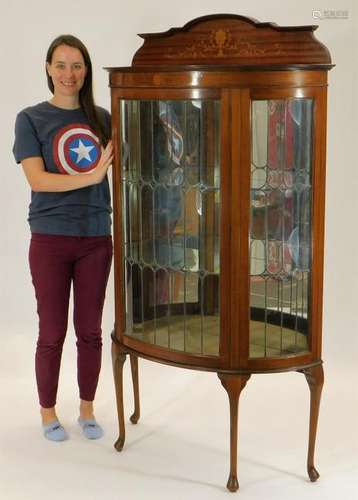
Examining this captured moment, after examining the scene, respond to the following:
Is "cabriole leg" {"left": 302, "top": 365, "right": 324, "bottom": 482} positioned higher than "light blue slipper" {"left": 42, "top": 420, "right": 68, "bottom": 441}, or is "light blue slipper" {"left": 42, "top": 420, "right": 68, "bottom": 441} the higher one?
"cabriole leg" {"left": 302, "top": 365, "right": 324, "bottom": 482}

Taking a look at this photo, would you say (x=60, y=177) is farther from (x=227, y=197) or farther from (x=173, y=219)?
(x=227, y=197)

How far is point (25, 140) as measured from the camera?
3.24 m

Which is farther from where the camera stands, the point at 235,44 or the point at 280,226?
the point at 235,44

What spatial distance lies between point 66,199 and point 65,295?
0.35 meters

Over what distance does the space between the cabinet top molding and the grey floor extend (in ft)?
4.39

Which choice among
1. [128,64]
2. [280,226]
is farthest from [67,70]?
[280,226]

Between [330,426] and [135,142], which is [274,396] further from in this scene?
[135,142]

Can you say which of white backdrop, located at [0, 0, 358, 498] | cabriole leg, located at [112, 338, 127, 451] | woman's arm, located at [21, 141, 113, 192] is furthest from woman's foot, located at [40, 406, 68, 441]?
woman's arm, located at [21, 141, 113, 192]

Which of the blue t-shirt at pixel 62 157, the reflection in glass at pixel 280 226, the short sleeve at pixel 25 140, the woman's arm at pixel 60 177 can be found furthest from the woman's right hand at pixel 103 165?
the reflection in glass at pixel 280 226

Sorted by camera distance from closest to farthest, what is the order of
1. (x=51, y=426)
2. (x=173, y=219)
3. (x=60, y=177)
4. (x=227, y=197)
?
(x=227, y=197), (x=173, y=219), (x=60, y=177), (x=51, y=426)

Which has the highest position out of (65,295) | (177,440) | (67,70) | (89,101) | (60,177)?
(67,70)

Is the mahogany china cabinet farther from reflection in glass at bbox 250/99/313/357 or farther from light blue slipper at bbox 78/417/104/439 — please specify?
light blue slipper at bbox 78/417/104/439

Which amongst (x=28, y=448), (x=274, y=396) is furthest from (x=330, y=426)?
(x=28, y=448)

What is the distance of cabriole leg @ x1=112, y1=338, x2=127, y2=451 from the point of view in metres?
3.35
